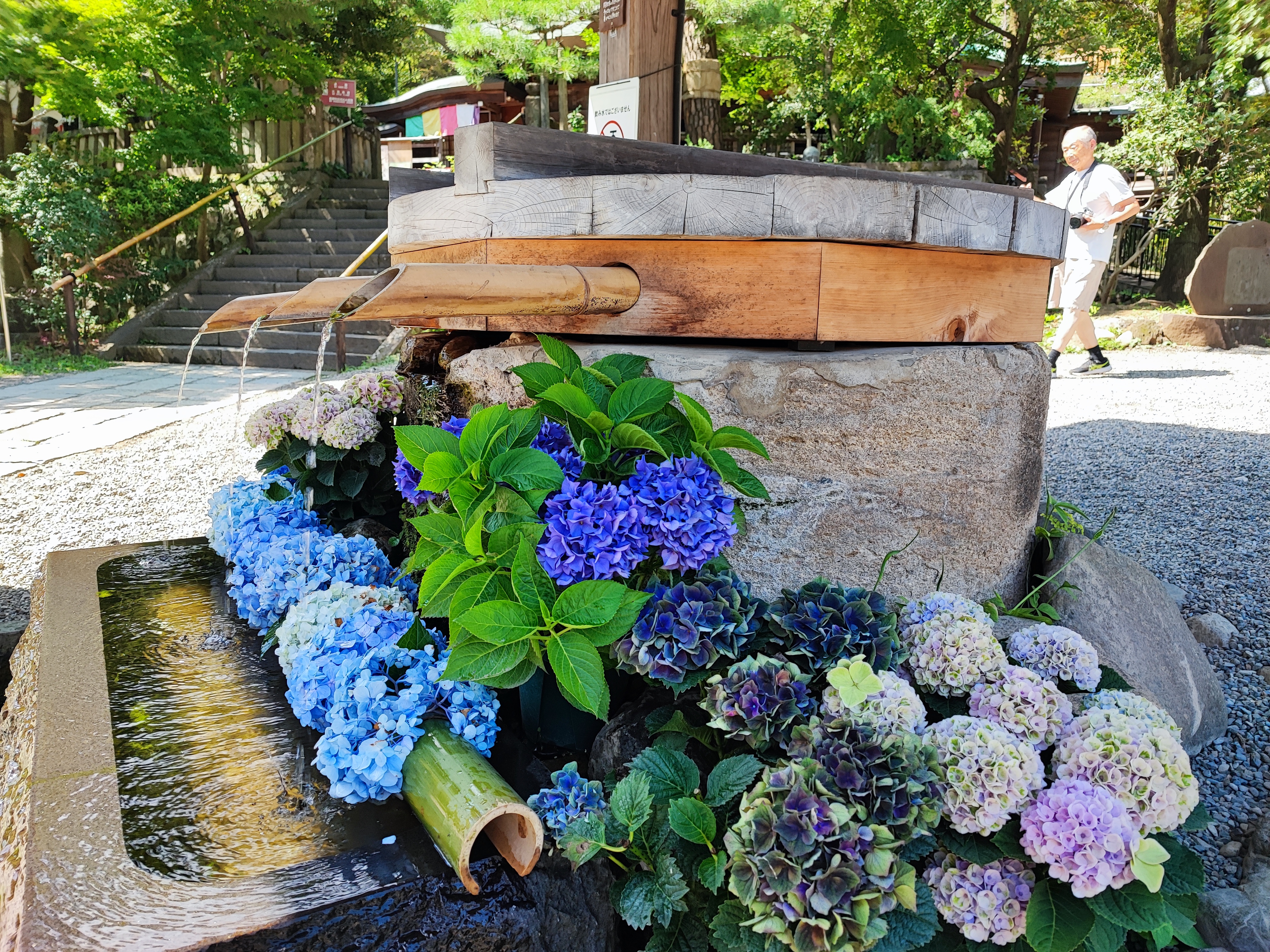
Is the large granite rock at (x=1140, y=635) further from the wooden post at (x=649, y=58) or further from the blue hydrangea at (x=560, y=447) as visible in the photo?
the wooden post at (x=649, y=58)

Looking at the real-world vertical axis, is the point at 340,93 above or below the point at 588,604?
above

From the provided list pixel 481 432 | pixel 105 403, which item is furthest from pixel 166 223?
pixel 481 432

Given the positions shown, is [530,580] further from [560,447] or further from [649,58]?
[649,58]

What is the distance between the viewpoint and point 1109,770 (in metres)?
1.39

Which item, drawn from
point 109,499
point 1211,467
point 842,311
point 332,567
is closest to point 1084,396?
point 1211,467

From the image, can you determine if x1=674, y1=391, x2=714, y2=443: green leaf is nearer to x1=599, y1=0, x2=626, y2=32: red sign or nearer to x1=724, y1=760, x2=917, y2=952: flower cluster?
x1=724, y1=760, x2=917, y2=952: flower cluster

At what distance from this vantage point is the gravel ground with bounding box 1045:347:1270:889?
2.26 m

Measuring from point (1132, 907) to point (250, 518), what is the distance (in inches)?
88.0

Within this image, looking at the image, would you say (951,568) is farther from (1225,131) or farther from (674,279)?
(1225,131)

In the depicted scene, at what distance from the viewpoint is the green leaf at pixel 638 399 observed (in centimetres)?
159

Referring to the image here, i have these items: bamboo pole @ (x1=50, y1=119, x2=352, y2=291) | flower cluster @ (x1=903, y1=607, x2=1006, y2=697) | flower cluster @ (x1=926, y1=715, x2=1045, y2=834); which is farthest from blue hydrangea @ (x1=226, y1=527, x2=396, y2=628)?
bamboo pole @ (x1=50, y1=119, x2=352, y2=291)

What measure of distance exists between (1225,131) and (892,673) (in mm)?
12651

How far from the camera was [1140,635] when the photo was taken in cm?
228

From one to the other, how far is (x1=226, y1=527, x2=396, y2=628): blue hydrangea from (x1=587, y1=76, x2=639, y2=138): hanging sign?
2603 millimetres
